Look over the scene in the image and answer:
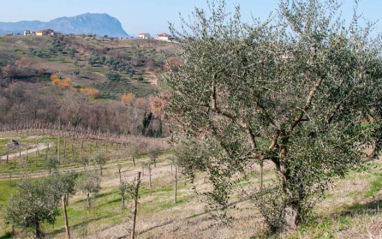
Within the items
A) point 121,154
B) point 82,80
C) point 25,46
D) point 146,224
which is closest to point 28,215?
point 146,224

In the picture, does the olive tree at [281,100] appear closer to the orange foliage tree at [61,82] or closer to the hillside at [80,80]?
the hillside at [80,80]

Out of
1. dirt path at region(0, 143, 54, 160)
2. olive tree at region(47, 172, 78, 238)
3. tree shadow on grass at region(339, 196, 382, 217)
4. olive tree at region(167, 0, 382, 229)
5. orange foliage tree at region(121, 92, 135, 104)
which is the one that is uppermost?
olive tree at region(167, 0, 382, 229)

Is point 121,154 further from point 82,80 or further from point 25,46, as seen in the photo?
point 25,46

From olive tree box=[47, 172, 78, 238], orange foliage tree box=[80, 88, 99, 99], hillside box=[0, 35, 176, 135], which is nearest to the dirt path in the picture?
hillside box=[0, 35, 176, 135]

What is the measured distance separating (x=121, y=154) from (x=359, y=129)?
55.2 metres

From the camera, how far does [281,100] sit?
10148 millimetres

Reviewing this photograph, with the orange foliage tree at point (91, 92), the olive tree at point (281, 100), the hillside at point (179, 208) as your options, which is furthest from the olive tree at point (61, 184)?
the orange foliage tree at point (91, 92)

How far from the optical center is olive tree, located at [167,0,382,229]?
9.21m

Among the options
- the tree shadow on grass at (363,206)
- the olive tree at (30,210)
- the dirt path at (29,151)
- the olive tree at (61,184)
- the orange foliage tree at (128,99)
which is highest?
the tree shadow on grass at (363,206)

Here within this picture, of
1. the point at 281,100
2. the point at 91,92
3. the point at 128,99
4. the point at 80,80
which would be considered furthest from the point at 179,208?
the point at 80,80

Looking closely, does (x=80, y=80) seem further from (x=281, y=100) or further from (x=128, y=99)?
(x=281, y=100)

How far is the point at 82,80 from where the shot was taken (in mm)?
128250

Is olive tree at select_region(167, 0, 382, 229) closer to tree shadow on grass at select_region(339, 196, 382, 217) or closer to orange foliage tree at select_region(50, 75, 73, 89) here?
tree shadow on grass at select_region(339, 196, 382, 217)

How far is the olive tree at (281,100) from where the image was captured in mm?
9211
